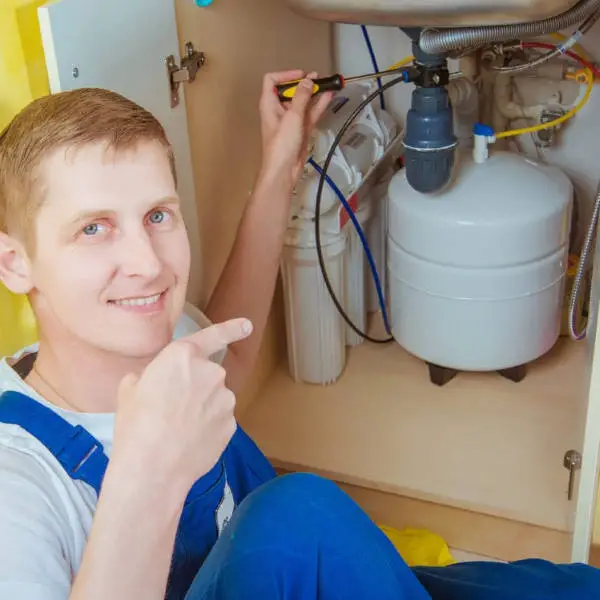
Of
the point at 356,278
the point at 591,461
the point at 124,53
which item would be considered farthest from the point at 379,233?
the point at 124,53

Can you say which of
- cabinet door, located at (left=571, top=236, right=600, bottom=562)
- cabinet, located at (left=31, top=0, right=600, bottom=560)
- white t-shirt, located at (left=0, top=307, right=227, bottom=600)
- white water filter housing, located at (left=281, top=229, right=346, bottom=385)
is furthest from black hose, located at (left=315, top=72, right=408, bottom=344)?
white t-shirt, located at (left=0, top=307, right=227, bottom=600)

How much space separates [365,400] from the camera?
5.21 ft

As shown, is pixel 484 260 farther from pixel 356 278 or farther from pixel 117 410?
pixel 117 410

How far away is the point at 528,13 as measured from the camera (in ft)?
3.43

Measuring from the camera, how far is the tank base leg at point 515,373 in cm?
157

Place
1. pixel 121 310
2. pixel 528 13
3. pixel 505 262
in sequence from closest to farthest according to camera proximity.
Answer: pixel 121 310 < pixel 528 13 < pixel 505 262

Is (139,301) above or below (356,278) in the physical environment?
above

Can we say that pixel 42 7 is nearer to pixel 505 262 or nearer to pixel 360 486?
pixel 505 262

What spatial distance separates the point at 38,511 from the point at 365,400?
0.93 m

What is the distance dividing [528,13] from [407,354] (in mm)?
777

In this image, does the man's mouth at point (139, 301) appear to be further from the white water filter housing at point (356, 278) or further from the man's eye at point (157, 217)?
the white water filter housing at point (356, 278)

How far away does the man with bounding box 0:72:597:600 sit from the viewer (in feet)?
2.21

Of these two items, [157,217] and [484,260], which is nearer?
[157,217]

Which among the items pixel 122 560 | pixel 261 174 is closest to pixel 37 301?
pixel 122 560
